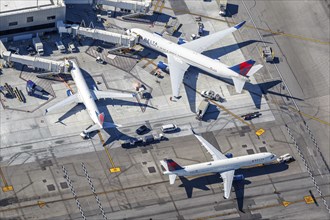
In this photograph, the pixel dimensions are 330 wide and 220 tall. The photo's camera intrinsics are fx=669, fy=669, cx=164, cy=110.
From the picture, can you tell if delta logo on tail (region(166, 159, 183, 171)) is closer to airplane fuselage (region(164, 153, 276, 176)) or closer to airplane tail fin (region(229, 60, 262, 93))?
airplane fuselage (region(164, 153, 276, 176))

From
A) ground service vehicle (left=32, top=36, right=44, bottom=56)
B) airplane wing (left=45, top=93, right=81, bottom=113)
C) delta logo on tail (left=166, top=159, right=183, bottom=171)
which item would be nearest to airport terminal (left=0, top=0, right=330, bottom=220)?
delta logo on tail (left=166, top=159, right=183, bottom=171)

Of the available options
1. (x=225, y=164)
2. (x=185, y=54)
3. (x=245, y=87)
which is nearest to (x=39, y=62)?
(x=185, y=54)

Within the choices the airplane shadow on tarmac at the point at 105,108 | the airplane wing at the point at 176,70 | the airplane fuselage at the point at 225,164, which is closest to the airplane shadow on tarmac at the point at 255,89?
the airplane wing at the point at 176,70

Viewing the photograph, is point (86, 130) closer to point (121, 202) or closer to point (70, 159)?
point (70, 159)

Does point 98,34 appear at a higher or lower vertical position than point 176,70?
higher

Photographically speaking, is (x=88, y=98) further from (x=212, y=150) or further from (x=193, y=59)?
(x=212, y=150)

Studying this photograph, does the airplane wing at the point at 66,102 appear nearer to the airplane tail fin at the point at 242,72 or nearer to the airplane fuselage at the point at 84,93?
the airplane fuselage at the point at 84,93

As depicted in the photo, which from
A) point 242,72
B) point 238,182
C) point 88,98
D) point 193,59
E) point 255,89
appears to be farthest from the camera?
point 255,89
